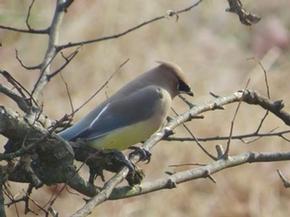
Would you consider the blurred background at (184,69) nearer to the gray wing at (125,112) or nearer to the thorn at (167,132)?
the gray wing at (125,112)

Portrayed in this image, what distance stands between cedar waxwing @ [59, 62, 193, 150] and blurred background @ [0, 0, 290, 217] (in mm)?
2830

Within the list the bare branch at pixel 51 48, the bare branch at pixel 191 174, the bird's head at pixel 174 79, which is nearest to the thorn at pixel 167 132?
the bare branch at pixel 191 174

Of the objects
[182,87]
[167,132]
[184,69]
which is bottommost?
[167,132]

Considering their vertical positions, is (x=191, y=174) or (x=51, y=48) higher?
(x=51, y=48)

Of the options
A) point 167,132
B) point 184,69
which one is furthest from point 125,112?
point 184,69

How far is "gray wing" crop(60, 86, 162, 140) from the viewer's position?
314 centimetres

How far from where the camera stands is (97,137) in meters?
3.06

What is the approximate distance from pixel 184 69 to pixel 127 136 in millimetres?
5230

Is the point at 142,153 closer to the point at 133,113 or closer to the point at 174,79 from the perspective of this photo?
Result: the point at 133,113

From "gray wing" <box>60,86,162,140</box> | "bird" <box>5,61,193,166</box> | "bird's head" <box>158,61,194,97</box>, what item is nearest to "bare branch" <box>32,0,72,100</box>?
"bird" <box>5,61,193,166</box>

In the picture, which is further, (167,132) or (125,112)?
(125,112)

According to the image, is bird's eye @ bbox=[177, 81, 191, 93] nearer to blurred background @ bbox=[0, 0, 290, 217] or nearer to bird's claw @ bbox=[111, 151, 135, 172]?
bird's claw @ bbox=[111, 151, 135, 172]

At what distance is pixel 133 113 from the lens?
3311 mm

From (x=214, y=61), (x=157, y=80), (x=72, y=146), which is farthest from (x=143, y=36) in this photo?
(x=72, y=146)
